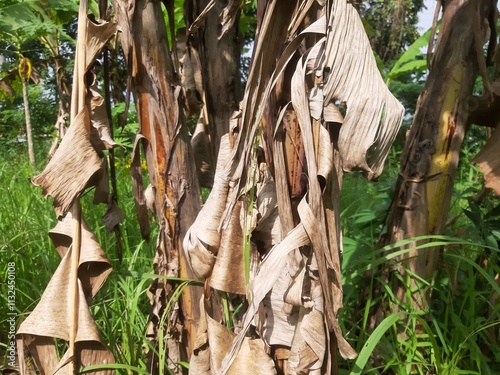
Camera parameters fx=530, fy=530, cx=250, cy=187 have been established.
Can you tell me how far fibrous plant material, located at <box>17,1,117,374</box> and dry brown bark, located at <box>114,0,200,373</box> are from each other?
0.47 feet

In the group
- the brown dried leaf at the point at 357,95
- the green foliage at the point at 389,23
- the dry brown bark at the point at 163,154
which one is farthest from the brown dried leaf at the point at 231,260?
the green foliage at the point at 389,23

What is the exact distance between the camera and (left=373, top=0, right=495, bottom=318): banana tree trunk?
3.31 ft

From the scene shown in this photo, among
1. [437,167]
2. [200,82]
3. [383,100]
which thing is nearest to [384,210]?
[437,167]

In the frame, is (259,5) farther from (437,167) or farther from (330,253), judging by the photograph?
(437,167)

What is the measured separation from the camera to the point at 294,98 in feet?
1.76

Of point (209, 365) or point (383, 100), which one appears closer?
point (383, 100)

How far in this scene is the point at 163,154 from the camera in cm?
91

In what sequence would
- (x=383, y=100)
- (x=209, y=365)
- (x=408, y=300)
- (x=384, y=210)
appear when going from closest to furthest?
(x=383, y=100), (x=209, y=365), (x=408, y=300), (x=384, y=210)

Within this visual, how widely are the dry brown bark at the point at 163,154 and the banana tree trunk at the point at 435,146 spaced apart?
1.36ft

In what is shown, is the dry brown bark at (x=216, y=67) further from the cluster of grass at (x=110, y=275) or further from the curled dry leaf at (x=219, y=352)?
the curled dry leaf at (x=219, y=352)

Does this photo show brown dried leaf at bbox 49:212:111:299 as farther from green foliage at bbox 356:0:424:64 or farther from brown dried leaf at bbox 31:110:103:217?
green foliage at bbox 356:0:424:64

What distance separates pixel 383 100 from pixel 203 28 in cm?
60

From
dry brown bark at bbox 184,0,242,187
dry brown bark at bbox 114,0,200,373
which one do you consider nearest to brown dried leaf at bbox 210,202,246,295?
dry brown bark at bbox 114,0,200,373

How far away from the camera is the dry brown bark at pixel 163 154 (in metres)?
0.87
